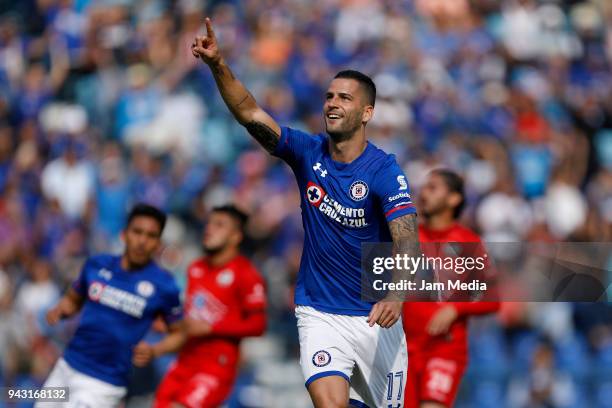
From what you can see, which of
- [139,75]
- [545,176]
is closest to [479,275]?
[545,176]

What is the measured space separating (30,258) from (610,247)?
7.73 meters

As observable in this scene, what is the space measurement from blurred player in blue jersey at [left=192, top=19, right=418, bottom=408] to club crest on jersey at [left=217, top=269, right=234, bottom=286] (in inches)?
109

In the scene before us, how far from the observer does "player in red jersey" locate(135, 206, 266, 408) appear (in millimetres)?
10406

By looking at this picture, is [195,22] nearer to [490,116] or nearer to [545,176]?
[490,116]

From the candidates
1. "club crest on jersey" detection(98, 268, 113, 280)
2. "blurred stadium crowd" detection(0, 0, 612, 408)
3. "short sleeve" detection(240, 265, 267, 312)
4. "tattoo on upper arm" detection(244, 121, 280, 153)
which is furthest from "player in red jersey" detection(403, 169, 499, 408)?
"blurred stadium crowd" detection(0, 0, 612, 408)

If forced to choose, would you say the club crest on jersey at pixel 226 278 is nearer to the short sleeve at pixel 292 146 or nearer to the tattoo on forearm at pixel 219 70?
the short sleeve at pixel 292 146

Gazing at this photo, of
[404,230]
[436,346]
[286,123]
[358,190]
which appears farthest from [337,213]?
[286,123]

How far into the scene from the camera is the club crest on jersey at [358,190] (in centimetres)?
761

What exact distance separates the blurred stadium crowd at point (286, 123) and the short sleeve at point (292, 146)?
6.23 metres

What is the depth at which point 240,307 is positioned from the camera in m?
10.6

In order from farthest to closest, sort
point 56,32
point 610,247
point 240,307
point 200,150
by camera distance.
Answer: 1. point 56,32
2. point 200,150
3. point 610,247
4. point 240,307

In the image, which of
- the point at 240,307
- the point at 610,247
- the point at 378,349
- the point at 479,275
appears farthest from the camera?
the point at 610,247

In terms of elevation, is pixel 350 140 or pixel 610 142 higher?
pixel 610 142

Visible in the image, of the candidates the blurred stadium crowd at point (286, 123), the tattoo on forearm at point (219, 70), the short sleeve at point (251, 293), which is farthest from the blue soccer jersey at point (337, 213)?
the blurred stadium crowd at point (286, 123)
